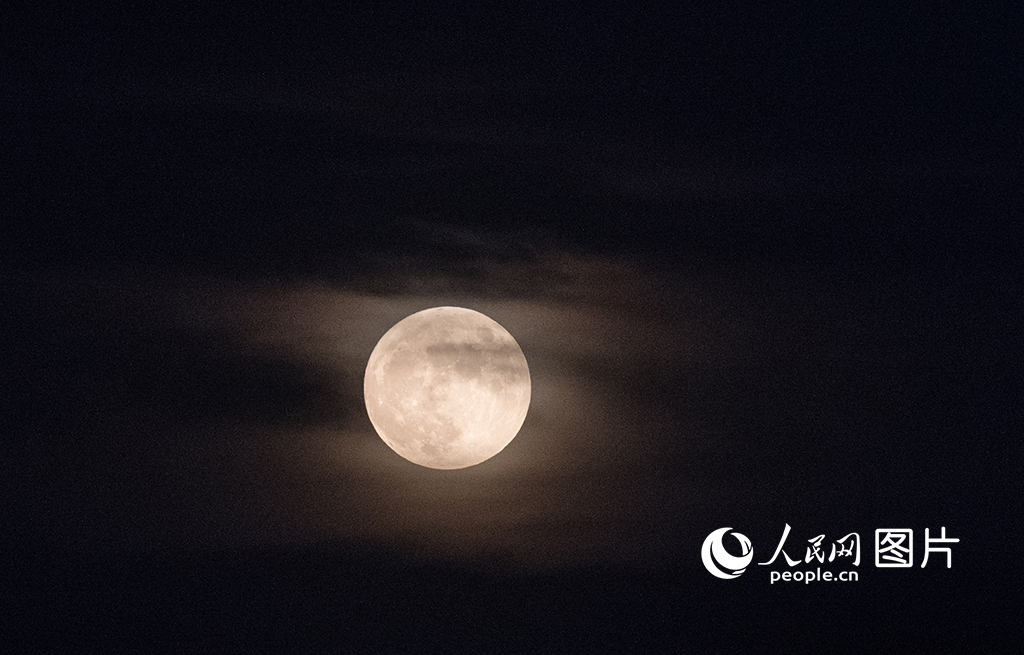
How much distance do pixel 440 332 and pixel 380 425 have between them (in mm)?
799

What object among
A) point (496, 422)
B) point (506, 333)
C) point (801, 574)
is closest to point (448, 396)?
point (496, 422)

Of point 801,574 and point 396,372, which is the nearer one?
point 396,372

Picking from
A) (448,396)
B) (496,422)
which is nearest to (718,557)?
(496,422)

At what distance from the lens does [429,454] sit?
18.0ft

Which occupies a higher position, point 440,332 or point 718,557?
point 440,332

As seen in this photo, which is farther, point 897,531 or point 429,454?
point 897,531

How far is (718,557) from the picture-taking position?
258 inches

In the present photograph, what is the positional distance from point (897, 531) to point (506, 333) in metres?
3.73

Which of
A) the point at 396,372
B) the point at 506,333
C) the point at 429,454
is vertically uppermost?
the point at 506,333

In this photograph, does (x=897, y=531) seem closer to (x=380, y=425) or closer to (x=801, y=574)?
(x=801, y=574)

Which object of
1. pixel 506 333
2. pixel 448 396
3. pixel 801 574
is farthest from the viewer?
pixel 801 574

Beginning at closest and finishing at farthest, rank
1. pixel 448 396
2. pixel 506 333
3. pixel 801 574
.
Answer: pixel 448 396
pixel 506 333
pixel 801 574

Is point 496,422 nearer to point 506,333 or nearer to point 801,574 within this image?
point 506,333

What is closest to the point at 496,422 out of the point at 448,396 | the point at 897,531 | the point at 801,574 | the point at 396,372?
the point at 448,396
